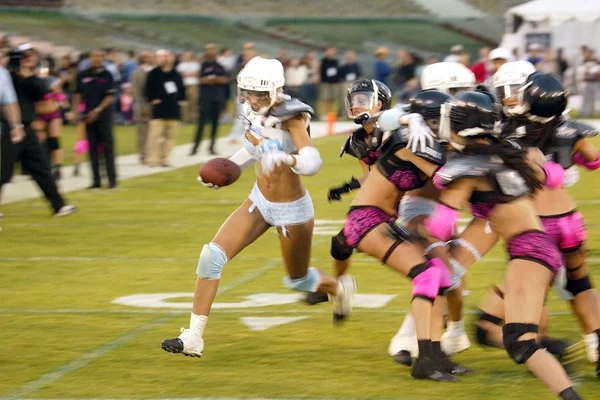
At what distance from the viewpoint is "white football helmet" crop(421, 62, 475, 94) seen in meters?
6.31

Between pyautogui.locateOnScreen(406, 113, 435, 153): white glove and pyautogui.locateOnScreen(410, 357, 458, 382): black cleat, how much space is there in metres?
1.05

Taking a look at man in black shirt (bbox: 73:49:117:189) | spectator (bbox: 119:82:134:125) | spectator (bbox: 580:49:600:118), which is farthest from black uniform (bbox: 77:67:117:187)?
spectator (bbox: 580:49:600:118)

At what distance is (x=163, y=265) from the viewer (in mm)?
9656

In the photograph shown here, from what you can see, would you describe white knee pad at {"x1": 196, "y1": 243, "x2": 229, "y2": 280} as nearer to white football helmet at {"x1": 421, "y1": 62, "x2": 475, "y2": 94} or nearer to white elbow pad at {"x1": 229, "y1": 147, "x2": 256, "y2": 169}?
white elbow pad at {"x1": 229, "y1": 147, "x2": 256, "y2": 169}

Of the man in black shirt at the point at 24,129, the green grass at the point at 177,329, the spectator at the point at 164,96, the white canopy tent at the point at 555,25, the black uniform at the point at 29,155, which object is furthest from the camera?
the white canopy tent at the point at 555,25

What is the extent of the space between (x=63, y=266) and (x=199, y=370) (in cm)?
386

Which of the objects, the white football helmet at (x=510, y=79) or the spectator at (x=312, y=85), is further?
the spectator at (x=312, y=85)

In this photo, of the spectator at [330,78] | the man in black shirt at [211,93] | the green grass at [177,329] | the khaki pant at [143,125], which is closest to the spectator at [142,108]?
the khaki pant at [143,125]

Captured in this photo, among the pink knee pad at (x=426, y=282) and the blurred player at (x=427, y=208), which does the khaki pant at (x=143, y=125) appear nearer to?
the blurred player at (x=427, y=208)

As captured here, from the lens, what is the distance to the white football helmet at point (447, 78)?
Result: 248 inches

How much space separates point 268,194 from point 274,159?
53cm

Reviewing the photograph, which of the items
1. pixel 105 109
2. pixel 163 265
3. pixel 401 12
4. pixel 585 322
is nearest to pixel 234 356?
pixel 585 322

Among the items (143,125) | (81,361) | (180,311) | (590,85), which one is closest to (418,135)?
(81,361)

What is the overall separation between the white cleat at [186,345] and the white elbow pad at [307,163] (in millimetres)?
1056
